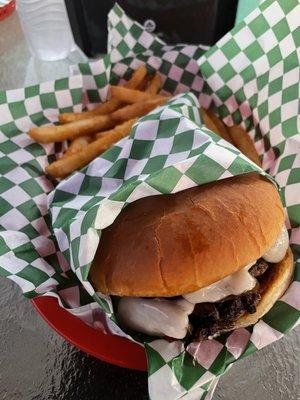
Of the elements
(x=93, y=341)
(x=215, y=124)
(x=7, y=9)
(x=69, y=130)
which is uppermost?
(x=7, y=9)

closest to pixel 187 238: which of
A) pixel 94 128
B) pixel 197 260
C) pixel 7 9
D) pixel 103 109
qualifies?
pixel 197 260

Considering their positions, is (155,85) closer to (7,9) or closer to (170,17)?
(170,17)

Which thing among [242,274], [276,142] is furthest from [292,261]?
[276,142]

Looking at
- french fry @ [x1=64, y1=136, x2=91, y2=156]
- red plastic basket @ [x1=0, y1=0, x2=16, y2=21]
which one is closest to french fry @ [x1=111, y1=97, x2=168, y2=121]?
french fry @ [x1=64, y1=136, x2=91, y2=156]

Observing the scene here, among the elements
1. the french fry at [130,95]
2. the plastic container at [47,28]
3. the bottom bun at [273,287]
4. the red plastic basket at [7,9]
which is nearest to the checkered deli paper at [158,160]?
the bottom bun at [273,287]

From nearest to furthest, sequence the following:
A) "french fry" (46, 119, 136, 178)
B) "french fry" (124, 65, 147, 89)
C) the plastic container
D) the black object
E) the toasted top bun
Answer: the toasted top bun, "french fry" (46, 119, 136, 178), "french fry" (124, 65, 147, 89), the black object, the plastic container

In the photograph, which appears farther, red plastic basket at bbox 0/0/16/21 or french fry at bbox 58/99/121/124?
red plastic basket at bbox 0/0/16/21

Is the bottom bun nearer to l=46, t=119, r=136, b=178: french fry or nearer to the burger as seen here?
the burger
